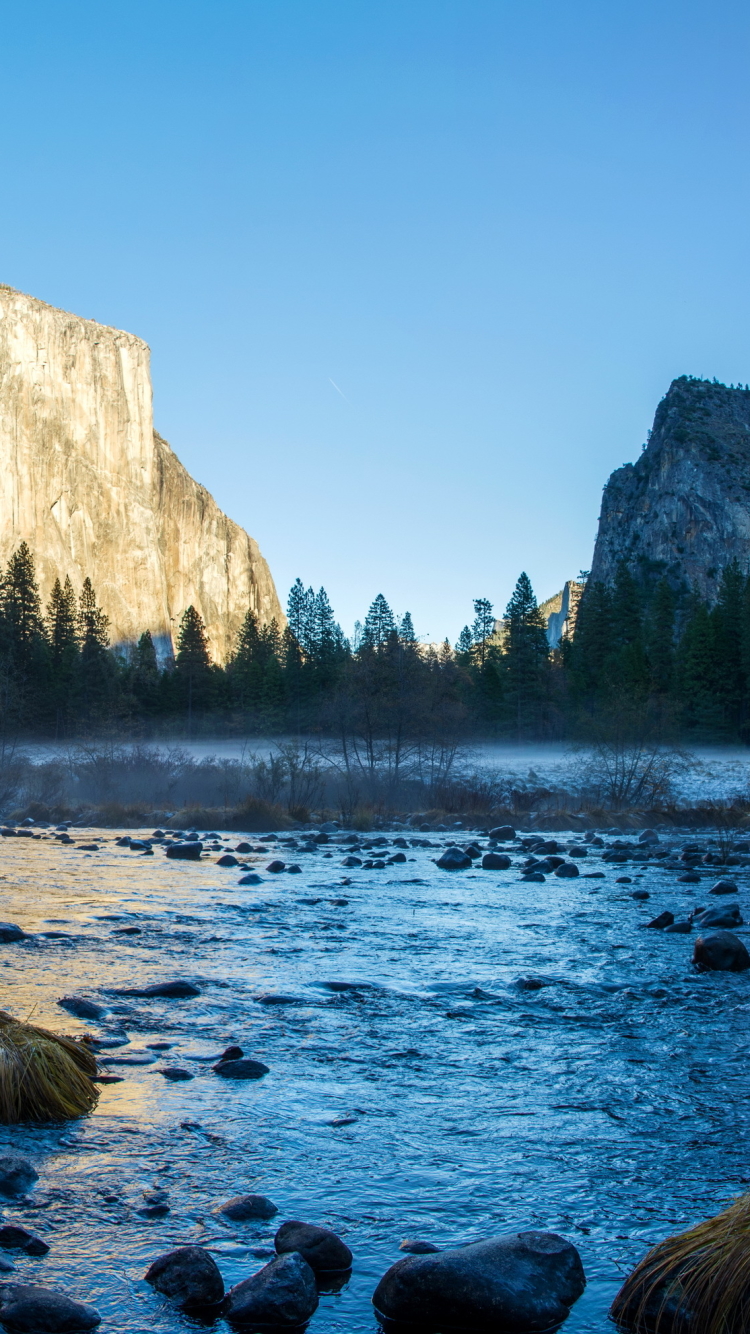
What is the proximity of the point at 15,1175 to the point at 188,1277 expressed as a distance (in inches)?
47.1

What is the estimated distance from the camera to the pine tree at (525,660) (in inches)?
2896

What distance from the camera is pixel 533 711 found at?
242 ft

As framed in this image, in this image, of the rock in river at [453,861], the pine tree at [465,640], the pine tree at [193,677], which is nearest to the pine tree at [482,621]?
the pine tree at [465,640]

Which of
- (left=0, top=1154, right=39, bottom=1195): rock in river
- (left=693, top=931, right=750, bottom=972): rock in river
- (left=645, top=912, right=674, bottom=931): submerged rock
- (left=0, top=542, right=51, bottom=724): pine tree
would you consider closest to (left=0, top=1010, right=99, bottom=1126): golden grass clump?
(left=0, top=1154, right=39, bottom=1195): rock in river

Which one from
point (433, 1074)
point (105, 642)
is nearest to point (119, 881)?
point (433, 1074)

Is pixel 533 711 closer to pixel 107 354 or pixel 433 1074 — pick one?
pixel 433 1074

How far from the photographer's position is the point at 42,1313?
3.09 meters

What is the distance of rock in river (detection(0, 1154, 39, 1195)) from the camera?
4.09 meters

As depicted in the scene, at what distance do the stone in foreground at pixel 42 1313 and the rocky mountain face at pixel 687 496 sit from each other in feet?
384

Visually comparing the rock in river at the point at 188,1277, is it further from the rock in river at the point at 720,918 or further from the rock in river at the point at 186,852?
the rock in river at the point at 186,852

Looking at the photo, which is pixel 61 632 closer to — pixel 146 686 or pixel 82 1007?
A: pixel 146 686

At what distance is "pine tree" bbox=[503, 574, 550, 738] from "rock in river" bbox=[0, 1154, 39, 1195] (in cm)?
6802

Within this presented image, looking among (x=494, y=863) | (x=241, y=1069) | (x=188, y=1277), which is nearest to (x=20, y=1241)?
(x=188, y=1277)

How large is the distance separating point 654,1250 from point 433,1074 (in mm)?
2554
